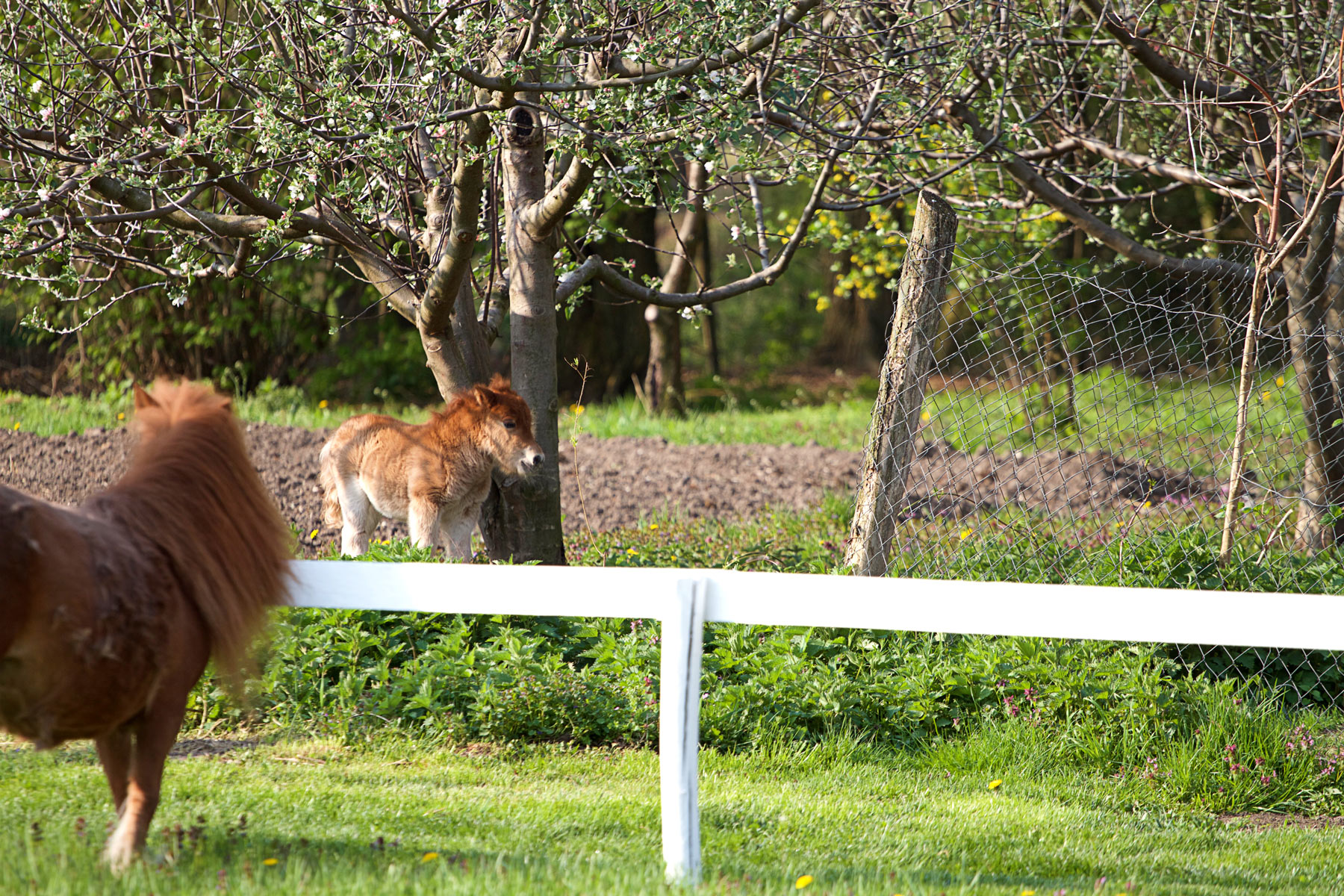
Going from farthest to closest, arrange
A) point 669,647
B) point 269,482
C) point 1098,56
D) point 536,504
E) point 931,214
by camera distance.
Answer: point 269,482 → point 1098,56 → point 536,504 → point 931,214 → point 669,647

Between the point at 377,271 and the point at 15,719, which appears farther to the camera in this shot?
the point at 377,271

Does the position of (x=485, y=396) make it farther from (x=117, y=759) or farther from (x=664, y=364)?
(x=664, y=364)

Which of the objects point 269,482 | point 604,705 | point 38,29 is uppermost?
point 38,29

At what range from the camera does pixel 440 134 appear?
5.72 m

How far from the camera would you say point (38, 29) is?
622 cm

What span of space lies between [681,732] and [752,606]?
386mm

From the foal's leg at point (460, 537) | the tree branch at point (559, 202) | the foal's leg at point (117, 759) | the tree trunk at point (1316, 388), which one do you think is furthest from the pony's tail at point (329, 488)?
A: the tree trunk at point (1316, 388)

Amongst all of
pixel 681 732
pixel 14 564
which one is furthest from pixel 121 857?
pixel 681 732

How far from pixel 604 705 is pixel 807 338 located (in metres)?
22.2

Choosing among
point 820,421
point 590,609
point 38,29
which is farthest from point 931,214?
point 820,421

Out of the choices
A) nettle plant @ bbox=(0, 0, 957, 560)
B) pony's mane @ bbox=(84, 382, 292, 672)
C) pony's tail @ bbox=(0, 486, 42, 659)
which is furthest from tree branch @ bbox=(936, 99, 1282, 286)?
pony's tail @ bbox=(0, 486, 42, 659)

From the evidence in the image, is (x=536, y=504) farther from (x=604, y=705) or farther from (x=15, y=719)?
(x=15, y=719)

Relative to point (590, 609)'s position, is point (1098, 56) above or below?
above

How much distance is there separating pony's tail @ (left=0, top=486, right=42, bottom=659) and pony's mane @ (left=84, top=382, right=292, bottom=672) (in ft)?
1.02
